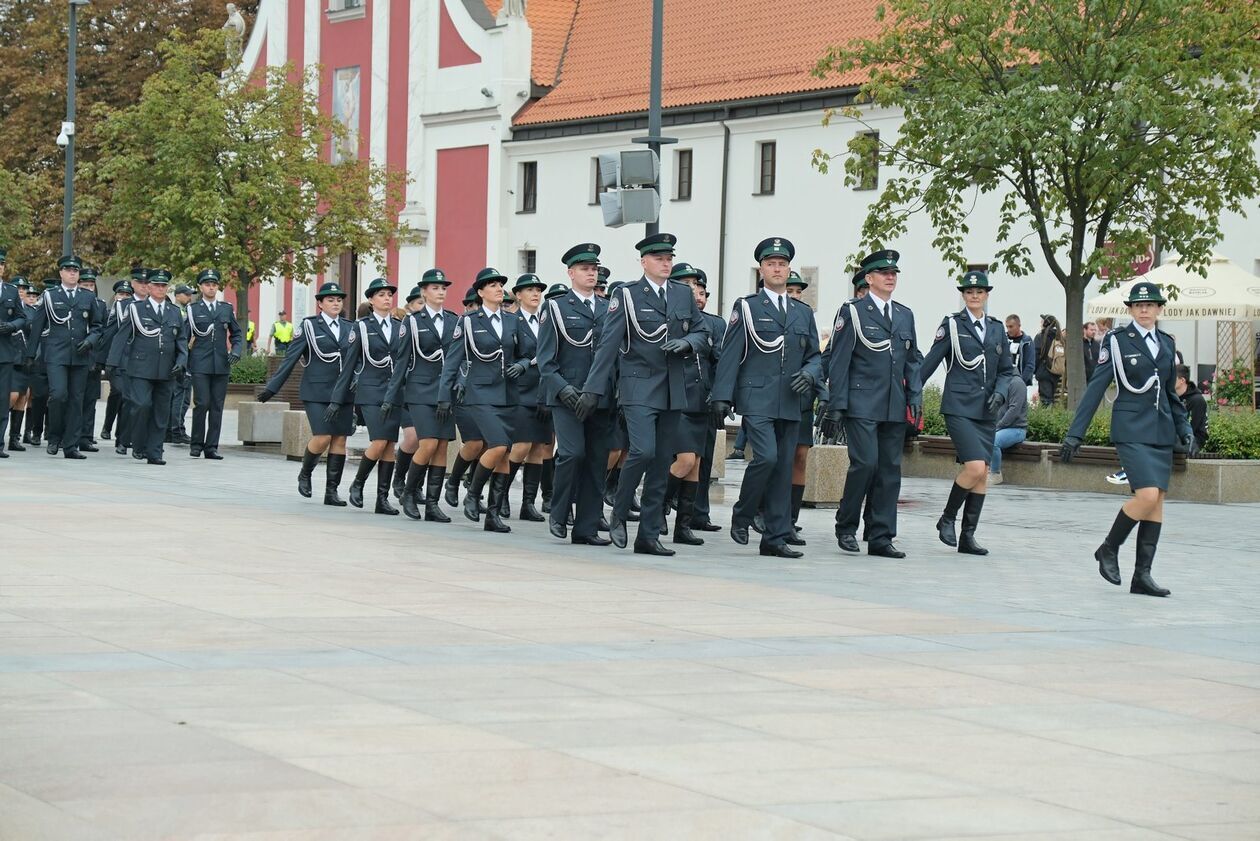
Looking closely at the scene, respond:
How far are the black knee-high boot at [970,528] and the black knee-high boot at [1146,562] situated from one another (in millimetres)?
2375

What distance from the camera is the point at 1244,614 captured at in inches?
460

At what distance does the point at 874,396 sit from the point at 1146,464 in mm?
2356

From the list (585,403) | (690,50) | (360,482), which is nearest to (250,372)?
(690,50)

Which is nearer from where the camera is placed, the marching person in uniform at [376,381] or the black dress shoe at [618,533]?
the black dress shoe at [618,533]

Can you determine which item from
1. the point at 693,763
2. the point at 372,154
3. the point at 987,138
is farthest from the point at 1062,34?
the point at 372,154

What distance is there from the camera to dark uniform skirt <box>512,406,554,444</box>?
16188mm

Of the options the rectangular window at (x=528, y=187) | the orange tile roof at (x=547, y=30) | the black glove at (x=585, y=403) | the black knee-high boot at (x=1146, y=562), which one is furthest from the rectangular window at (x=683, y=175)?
the black knee-high boot at (x=1146, y=562)

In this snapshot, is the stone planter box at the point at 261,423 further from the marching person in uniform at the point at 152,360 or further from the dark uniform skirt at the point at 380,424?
the dark uniform skirt at the point at 380,424

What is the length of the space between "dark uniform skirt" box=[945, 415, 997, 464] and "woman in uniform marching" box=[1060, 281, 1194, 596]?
193 cm

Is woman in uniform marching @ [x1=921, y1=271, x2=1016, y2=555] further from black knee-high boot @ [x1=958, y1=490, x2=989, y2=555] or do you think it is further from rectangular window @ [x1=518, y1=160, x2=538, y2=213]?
rectangular window @ [x1=518, y1=160, x2=538, y2=213]

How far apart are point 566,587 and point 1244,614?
3654 millimetres

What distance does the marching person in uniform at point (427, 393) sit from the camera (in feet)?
54.1

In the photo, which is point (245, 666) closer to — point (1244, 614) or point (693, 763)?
point (693, 763)

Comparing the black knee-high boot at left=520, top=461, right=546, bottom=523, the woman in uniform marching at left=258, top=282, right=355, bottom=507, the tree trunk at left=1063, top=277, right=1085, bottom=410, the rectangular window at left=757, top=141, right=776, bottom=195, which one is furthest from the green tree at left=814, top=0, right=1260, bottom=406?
the rectangular window at left=757, top=141, right=776, bottom=195
